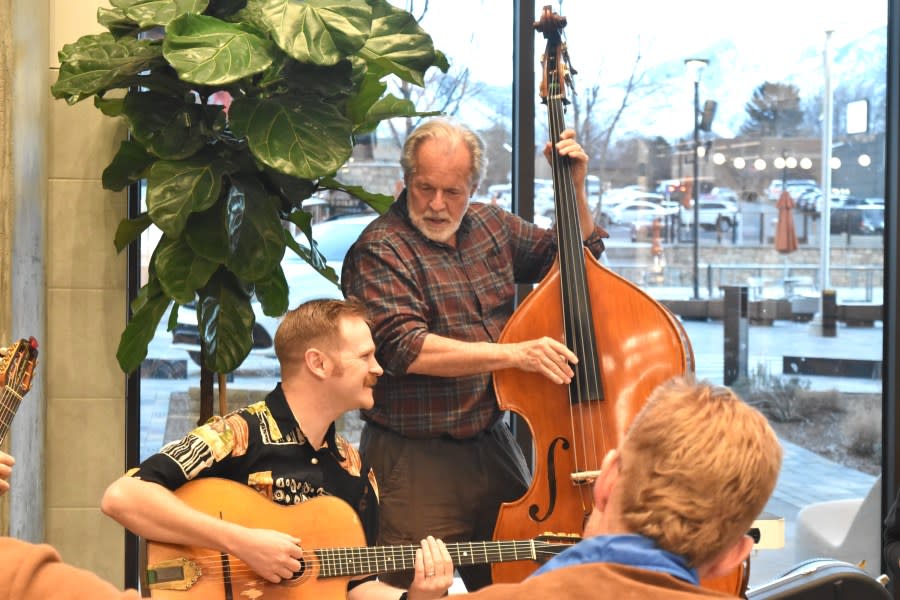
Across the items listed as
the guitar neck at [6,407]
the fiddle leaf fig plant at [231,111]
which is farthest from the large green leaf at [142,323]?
the guitar neck at [6,407]

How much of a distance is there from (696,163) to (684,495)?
2.75 m

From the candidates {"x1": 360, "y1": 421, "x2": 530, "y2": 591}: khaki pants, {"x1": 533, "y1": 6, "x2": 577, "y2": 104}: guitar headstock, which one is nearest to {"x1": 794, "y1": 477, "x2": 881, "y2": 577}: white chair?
{"x1": 360, "y1": 421, "x2": 530, "y2": 591}: khaki pants

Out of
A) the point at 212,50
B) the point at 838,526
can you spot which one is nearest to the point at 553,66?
the point at 212,50

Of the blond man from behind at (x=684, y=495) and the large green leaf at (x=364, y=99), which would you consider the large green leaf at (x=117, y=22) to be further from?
the blond man from behind at (x=684, y=495)

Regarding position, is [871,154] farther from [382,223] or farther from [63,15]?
[63,15]

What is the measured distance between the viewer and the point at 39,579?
3.51 ft

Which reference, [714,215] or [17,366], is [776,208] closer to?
[714,215]

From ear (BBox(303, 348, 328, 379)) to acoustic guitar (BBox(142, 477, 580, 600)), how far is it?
0.27 meters

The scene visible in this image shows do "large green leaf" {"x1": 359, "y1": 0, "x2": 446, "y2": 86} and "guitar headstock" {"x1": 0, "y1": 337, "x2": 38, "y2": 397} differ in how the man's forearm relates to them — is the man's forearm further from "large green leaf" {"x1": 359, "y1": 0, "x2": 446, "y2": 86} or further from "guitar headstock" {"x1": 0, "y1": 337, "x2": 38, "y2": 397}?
"guitar headstock" {"x1": 0, "y1": 337, "x2": 38, "y2": 397}

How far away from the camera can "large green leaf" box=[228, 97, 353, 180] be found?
2527 mm

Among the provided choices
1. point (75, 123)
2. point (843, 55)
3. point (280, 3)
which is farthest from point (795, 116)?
point (75, 123)

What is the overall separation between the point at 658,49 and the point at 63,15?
6.43ft

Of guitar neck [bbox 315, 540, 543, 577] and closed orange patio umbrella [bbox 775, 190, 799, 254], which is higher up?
closed orange patio umbrella [bbox 775, 190, 799, 254]

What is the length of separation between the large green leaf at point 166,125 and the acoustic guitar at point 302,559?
2.88ft
